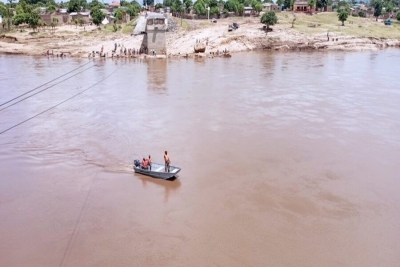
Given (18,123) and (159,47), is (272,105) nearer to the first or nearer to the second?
(18,123)

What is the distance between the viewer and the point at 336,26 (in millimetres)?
80438

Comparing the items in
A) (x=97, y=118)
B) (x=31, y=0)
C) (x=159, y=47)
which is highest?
(x=31, y=0)

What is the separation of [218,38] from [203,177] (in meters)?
51.6

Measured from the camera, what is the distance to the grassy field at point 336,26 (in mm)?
76438

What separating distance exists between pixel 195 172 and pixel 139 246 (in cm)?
628

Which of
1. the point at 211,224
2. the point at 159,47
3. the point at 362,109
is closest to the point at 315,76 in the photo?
the point at 362,109

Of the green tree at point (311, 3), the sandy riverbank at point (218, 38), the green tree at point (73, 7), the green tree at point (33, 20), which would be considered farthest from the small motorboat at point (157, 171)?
the green tree at point (73, 7)

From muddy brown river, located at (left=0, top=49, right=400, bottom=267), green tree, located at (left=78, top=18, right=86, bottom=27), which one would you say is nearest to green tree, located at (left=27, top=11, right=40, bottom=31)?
green tree, located at (left=78, top=18, right=86, bottom=27)

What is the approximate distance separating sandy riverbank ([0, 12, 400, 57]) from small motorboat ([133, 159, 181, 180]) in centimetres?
4264

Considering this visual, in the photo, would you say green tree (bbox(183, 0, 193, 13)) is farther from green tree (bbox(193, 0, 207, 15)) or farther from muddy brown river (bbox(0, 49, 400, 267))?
muddy brown river (bbox(0, 49, 400, 267))

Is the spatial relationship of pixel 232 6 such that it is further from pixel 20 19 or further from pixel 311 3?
pixel 20 19

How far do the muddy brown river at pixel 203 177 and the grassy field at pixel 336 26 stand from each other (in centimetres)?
4206

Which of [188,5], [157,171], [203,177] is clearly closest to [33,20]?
[188,5]

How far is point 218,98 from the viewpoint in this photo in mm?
33875
